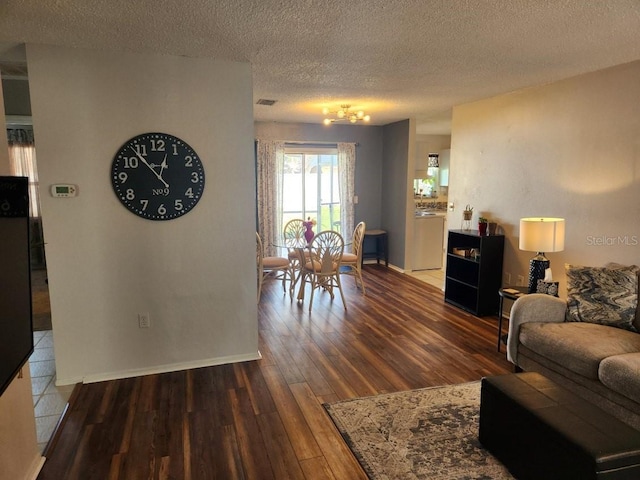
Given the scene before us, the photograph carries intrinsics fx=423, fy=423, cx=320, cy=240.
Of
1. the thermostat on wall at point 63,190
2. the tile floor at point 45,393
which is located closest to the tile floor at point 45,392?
the tile floor at point 45,393

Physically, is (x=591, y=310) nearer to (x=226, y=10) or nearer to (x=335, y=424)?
(x=335, y=424)

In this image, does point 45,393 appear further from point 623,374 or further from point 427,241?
point 427,241

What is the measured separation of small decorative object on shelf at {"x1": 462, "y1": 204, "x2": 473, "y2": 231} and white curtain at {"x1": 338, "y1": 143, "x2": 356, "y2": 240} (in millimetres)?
2429

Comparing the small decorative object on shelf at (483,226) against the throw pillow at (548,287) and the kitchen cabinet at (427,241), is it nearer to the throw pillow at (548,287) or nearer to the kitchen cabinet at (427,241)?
the throw pillow at (548,287)

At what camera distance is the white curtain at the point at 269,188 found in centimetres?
679

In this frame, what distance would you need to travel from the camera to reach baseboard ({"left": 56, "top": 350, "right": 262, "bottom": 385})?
10.4 feet

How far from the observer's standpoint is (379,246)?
7.62 m

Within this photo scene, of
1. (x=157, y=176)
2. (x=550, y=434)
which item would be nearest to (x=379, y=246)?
(x=157, y=176)

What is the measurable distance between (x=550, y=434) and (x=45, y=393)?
10.5 feet

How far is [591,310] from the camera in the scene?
3072 mm

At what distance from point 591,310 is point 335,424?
2.03 metres

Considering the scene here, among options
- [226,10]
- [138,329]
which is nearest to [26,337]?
[138,329]

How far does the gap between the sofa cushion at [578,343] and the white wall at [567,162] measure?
0.86 metres

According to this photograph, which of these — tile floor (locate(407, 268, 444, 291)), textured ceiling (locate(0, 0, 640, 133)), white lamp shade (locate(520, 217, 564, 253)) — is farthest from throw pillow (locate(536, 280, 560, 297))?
tile floor (locate(407, 268, 444, 291))
